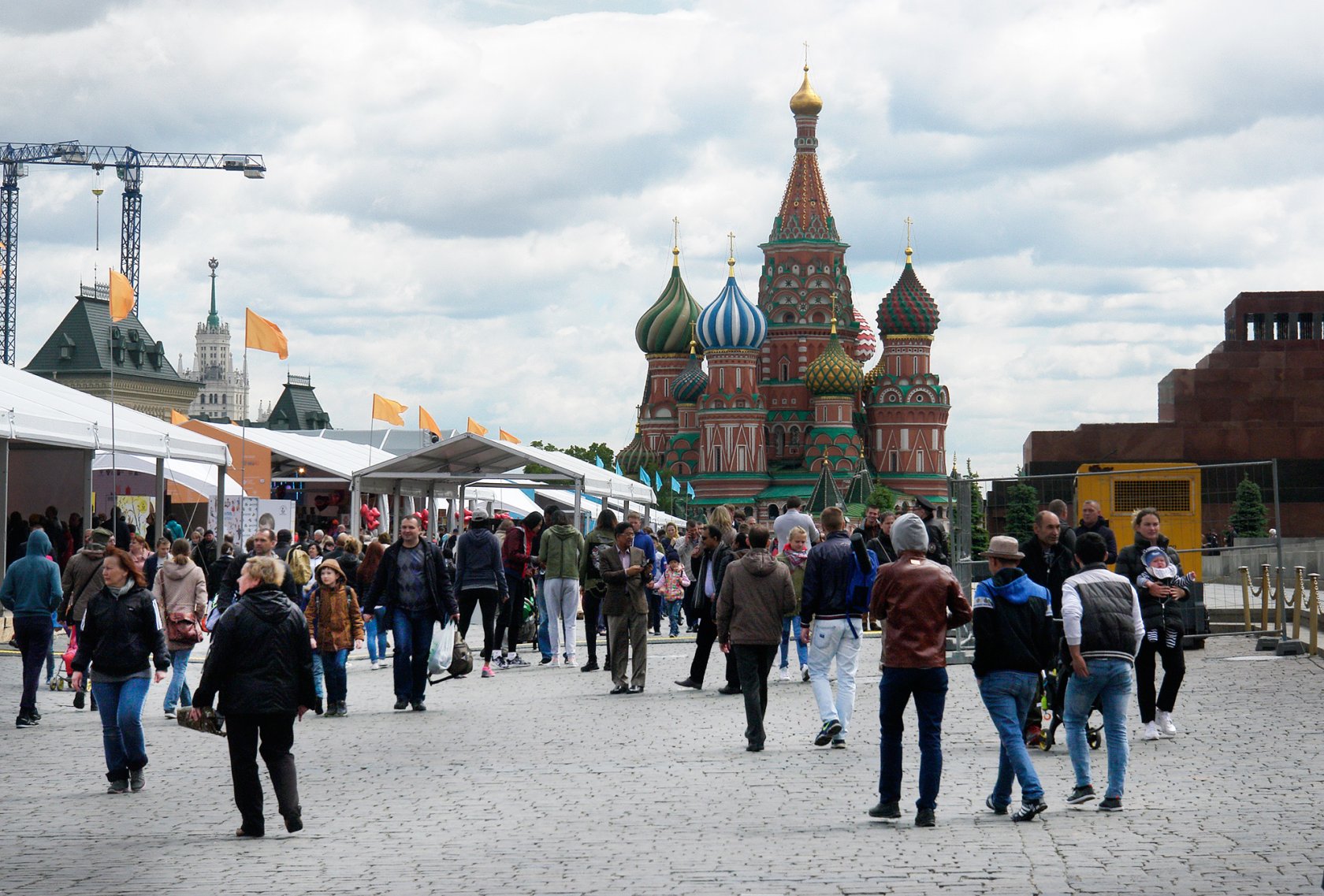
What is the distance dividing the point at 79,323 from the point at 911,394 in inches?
2582

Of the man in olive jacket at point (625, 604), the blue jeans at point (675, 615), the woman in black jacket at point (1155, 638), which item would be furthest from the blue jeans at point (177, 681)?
the blue jeans at point (675, 615)

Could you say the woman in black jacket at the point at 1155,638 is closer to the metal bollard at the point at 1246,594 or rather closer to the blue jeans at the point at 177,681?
the blue jeans at the point at 177,681

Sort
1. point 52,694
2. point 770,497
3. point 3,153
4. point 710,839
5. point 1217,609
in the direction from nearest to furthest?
point 710,839
point 52,694
point 1217,609
point 770,497
point 3,153

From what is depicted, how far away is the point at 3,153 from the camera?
146250 mm

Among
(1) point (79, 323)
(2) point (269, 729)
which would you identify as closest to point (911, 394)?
(1) point (79, 323)

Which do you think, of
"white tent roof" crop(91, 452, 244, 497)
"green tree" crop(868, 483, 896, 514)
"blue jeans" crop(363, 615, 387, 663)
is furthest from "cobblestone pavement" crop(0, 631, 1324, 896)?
"green tree" crop(868, 483, 896, 514)

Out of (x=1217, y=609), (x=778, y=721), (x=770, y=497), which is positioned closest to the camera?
(x=778, y=721)

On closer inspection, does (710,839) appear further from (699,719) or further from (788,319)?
(788,319)

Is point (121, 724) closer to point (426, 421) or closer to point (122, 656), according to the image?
point (122, 656)

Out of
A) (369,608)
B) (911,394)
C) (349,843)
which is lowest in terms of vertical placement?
(349,843)

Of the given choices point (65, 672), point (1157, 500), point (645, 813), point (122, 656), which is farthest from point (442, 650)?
point (1157, 500)

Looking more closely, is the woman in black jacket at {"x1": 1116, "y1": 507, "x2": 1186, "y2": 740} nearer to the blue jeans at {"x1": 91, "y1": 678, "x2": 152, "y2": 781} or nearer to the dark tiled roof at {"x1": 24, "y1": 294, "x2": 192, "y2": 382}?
the blue jeans at {"x1": 91, "y1": 678, "x2": 152, "y2": 781}

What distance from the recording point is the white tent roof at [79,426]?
2162 cm

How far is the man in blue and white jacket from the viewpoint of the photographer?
898 cm
